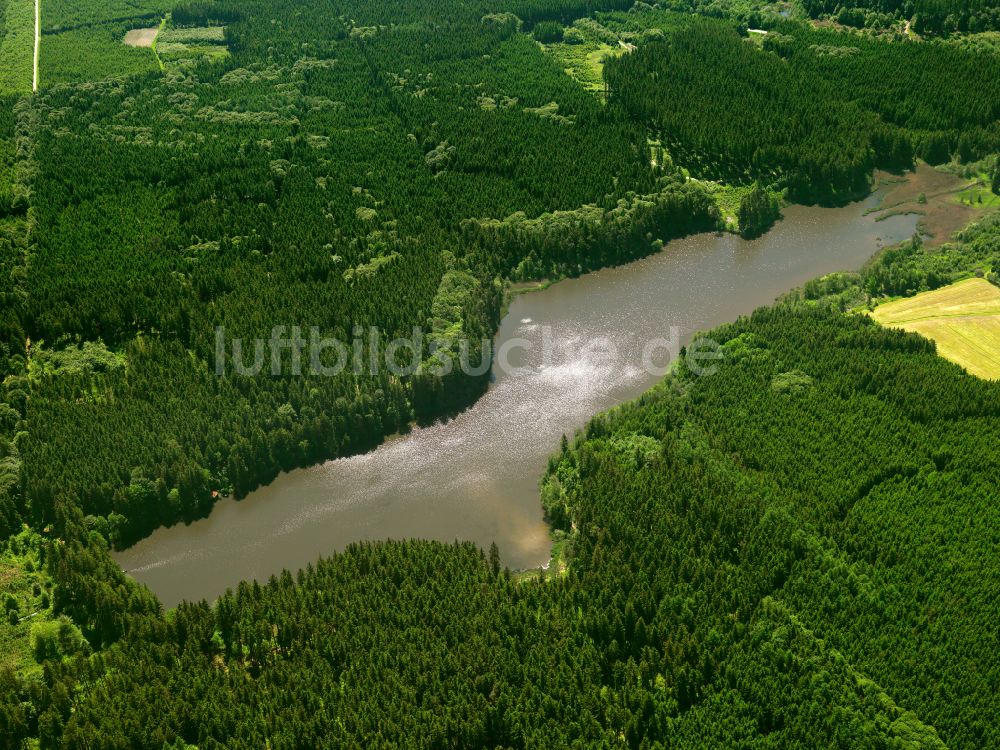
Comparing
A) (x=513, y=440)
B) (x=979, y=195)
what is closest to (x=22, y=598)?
(x=513, y=440)

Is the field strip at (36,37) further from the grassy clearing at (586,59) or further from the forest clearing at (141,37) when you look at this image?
the grassy clearing at (586,59)

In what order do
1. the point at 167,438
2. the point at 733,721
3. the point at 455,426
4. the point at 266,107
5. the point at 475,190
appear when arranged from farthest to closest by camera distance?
the point at 266,107 < the point at 475,190 < the point at 455,426 < the point at 167,438 < the point at 733,721

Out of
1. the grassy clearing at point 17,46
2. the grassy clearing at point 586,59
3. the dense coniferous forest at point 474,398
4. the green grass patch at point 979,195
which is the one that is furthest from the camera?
the grassy clearing at point 17,46

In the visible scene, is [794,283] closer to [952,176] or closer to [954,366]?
[954,366]

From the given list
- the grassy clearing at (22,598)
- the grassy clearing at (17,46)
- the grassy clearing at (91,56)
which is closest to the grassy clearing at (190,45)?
the grassy clearing at (91,56)

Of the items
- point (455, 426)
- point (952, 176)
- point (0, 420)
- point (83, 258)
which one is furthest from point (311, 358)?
point (952, 176)
